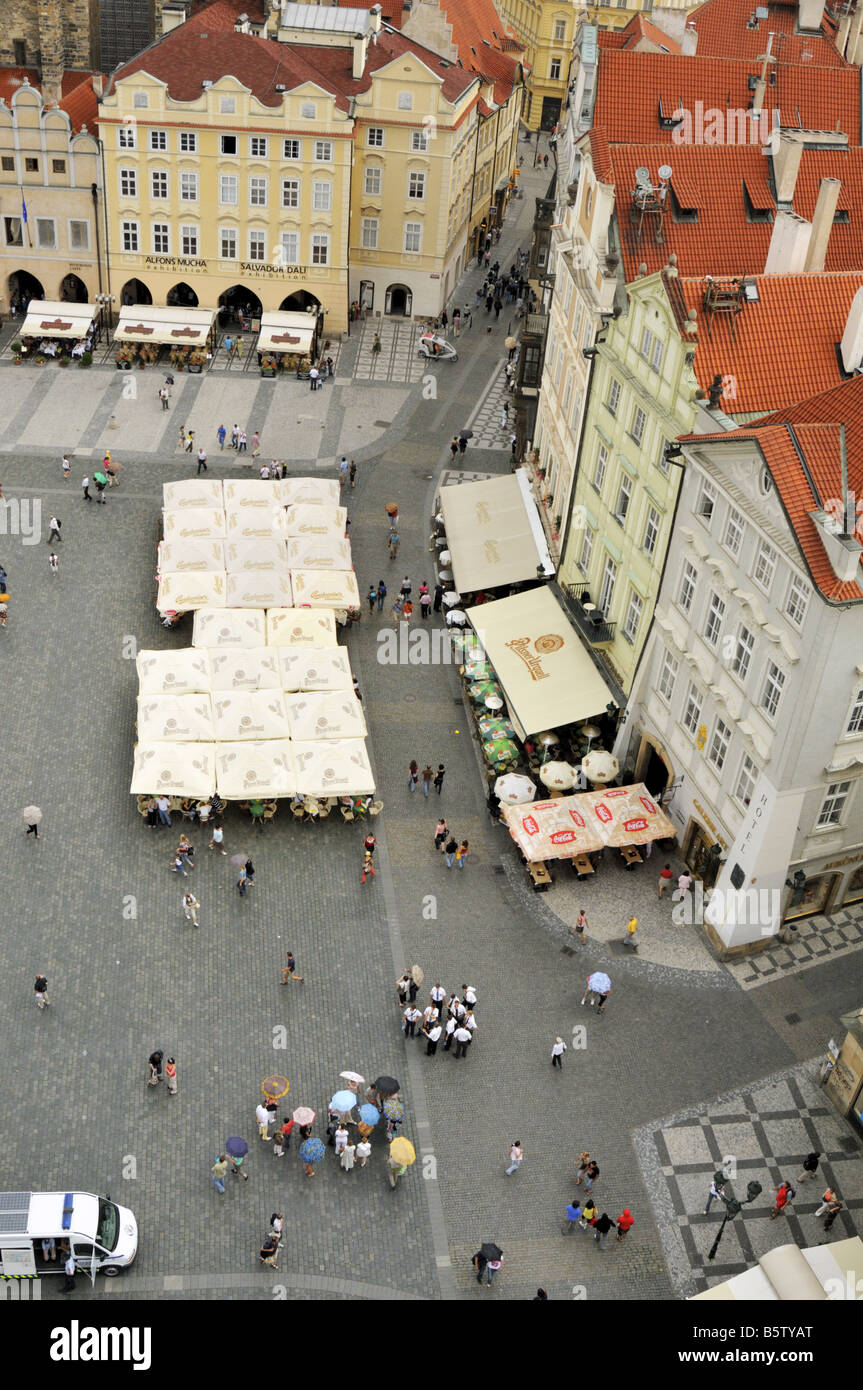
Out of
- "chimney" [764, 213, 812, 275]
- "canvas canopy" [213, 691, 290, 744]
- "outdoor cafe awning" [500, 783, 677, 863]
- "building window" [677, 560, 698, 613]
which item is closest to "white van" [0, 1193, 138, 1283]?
"outdoor cafe awning" [500, 783, 677, 863]

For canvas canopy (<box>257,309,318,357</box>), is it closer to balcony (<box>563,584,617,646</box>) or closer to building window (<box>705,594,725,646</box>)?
balcony (<box>563,584,617,646</box>)

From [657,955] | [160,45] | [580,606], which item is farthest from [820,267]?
[160,45]

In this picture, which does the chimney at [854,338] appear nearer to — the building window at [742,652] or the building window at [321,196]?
the building window at [742,652]

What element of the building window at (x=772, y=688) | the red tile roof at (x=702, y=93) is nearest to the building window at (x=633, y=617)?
the building window at (x=772, y=688)

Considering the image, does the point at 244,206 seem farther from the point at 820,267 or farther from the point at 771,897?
the point at 771,897

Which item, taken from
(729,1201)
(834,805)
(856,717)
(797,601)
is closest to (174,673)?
(797,601)

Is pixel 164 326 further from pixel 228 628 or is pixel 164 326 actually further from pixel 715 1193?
pixel 715 1193
